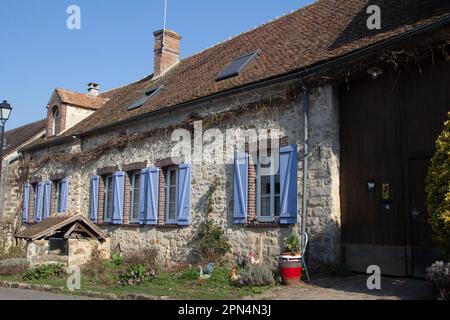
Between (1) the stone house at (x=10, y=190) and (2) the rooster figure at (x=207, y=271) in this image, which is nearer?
(2) the rooster figure at (x=207, y=271)

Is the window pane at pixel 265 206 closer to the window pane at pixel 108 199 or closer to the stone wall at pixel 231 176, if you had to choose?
the stone wall at pixel 231 176

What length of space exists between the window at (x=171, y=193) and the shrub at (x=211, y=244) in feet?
4.95

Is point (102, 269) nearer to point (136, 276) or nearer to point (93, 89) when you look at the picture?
point (136, 276)

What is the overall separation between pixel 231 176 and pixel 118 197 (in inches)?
181

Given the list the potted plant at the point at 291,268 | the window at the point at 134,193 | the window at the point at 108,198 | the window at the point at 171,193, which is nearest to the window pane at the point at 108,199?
the window at the point at 108,198

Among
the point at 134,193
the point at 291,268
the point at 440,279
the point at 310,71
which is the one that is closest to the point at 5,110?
the point at 134,193

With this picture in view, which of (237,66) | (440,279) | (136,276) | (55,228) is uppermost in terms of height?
(237,66)

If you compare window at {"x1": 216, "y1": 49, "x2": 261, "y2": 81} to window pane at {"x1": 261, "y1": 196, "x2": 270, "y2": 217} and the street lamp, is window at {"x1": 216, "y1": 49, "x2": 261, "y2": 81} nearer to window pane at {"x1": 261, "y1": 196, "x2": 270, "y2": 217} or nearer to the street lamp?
window pane at {"x1": 261, "y1": 196, "x2": 270, "y2": 217}

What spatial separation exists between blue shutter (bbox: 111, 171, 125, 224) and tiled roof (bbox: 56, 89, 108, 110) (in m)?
5.65

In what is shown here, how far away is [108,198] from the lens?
50.4 feet

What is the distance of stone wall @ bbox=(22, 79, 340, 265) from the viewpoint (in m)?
9.26

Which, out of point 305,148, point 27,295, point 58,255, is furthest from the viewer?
point 58,255

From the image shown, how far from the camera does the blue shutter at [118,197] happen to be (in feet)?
47.0
